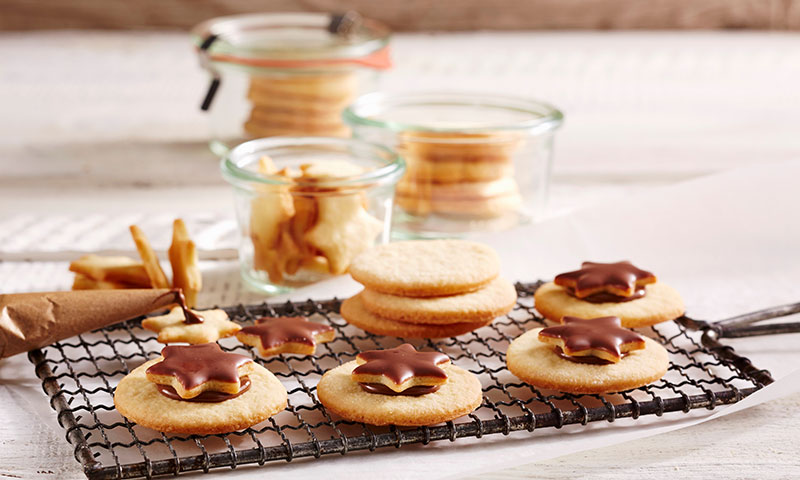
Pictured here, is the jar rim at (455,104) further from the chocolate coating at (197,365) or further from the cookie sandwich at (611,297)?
the chocolate coating at (197,365)

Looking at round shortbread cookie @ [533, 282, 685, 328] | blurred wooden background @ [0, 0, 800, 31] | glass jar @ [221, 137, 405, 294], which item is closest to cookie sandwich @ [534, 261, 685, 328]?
round shortbread cookie @ [533, 282, 685, 328]

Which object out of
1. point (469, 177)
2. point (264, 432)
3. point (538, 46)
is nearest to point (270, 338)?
point (264, 432)

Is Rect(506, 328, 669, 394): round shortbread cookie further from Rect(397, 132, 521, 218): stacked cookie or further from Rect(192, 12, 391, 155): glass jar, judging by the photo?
Rect(192, 12, 391, 155): glass jar

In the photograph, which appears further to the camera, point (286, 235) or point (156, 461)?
point (286, 235)

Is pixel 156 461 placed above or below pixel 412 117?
below

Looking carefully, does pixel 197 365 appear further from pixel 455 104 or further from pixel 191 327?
pixel 455 104

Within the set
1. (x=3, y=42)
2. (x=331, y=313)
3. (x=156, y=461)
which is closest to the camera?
(x=156, y=461)

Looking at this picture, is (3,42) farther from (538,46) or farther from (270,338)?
(270,338)
